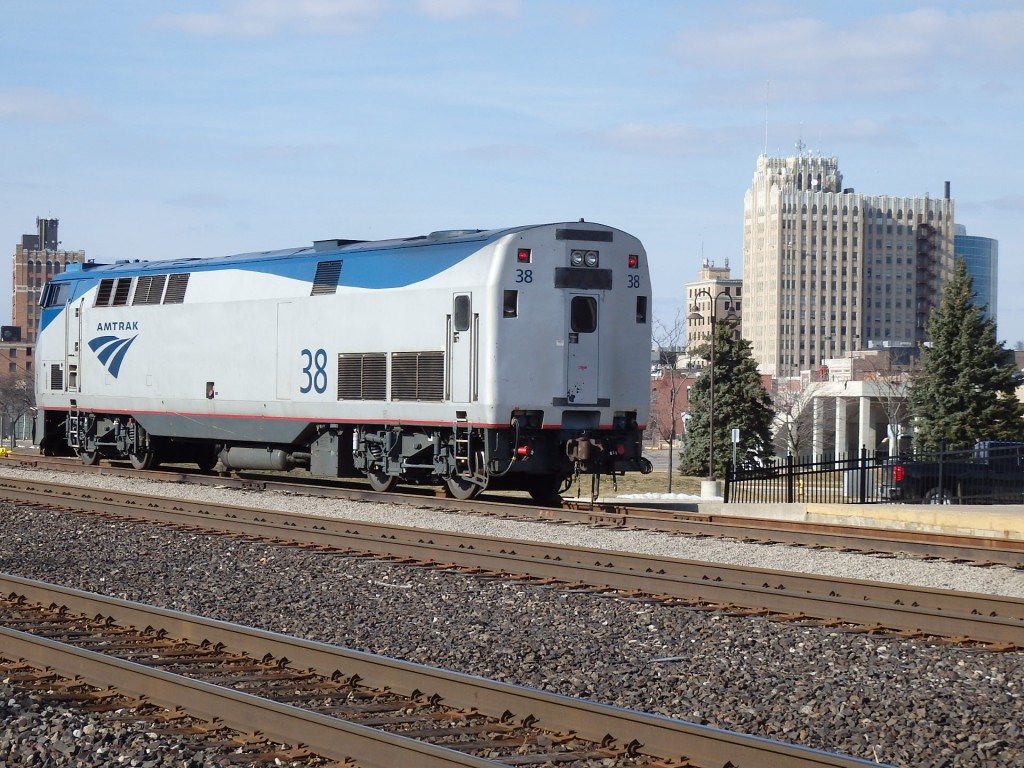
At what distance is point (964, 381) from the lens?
55.3m

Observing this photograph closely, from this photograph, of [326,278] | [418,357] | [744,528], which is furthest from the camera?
[326,278]

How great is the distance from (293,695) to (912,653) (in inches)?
172

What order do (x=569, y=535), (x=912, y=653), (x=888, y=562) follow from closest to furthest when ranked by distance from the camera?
(x=912, y=653), (x=888, y=562), (x=569, y=535)

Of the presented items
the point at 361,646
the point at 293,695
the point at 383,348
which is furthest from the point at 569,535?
the point at 293,695

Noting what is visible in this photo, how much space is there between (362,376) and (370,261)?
1.87 m

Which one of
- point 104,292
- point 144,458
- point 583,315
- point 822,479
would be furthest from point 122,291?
point 822,479

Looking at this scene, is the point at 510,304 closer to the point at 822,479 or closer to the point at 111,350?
the point at 111,350

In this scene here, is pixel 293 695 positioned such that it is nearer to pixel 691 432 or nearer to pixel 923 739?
pixel 923 739

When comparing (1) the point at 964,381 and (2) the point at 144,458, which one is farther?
(1) the point at 964,381

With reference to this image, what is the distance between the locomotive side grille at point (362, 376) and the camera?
68.1 ft

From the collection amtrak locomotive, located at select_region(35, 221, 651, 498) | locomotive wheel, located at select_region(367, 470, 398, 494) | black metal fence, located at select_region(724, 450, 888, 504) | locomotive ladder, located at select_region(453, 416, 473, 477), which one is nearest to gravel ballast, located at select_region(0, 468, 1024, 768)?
locomotive ladder, located at select_region(453, 416, 473, 477)

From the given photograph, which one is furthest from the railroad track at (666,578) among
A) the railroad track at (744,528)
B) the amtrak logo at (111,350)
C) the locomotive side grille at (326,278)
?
the amtrak logo at (111,350)

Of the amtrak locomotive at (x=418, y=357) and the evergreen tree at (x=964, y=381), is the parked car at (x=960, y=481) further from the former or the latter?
the evergreen tree at (x=964, y=381)

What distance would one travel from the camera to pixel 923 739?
6.82 metres
